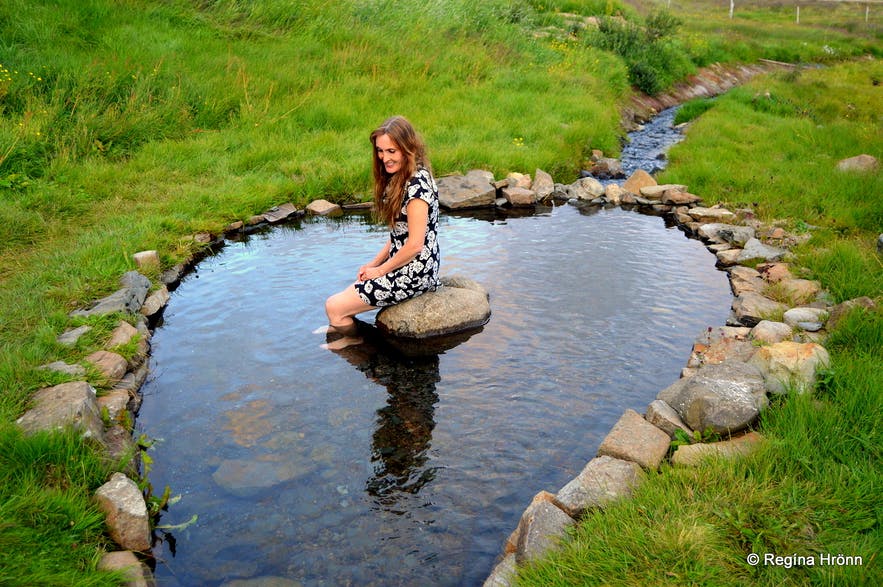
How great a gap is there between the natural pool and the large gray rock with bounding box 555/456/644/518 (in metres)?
0.44

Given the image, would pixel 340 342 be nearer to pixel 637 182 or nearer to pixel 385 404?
pixel 385 404

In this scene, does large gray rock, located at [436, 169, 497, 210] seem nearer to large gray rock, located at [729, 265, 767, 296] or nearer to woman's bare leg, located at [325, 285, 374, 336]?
large gray rock, located at [729, 265, 767, 296]

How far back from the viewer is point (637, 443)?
4535 millimetres

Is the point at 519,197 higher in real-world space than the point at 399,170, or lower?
lower

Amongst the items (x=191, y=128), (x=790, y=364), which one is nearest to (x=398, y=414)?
(x=790, y=364)

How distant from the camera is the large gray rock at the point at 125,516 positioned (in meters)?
3.98

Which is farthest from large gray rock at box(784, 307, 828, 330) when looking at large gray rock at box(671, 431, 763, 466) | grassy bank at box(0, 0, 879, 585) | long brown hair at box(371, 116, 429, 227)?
long brown hair at box(371, 116, 429, 227)

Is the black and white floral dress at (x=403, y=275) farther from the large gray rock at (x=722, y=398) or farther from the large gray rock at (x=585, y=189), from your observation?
the large gray rock at (x=585, y=189)

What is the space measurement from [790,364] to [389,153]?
3.73 meters

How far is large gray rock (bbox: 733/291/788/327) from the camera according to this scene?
22.0 feet

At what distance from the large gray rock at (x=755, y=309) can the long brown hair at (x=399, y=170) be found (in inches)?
136

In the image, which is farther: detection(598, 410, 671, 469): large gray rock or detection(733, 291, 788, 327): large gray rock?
detection(733, 291, 788, 327): large gray rock

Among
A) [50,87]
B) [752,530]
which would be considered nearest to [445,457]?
[752,530]

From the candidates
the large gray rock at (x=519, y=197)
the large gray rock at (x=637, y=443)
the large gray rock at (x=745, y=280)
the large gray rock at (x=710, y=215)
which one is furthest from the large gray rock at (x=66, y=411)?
the large gray rock at (x=710, y=215)
